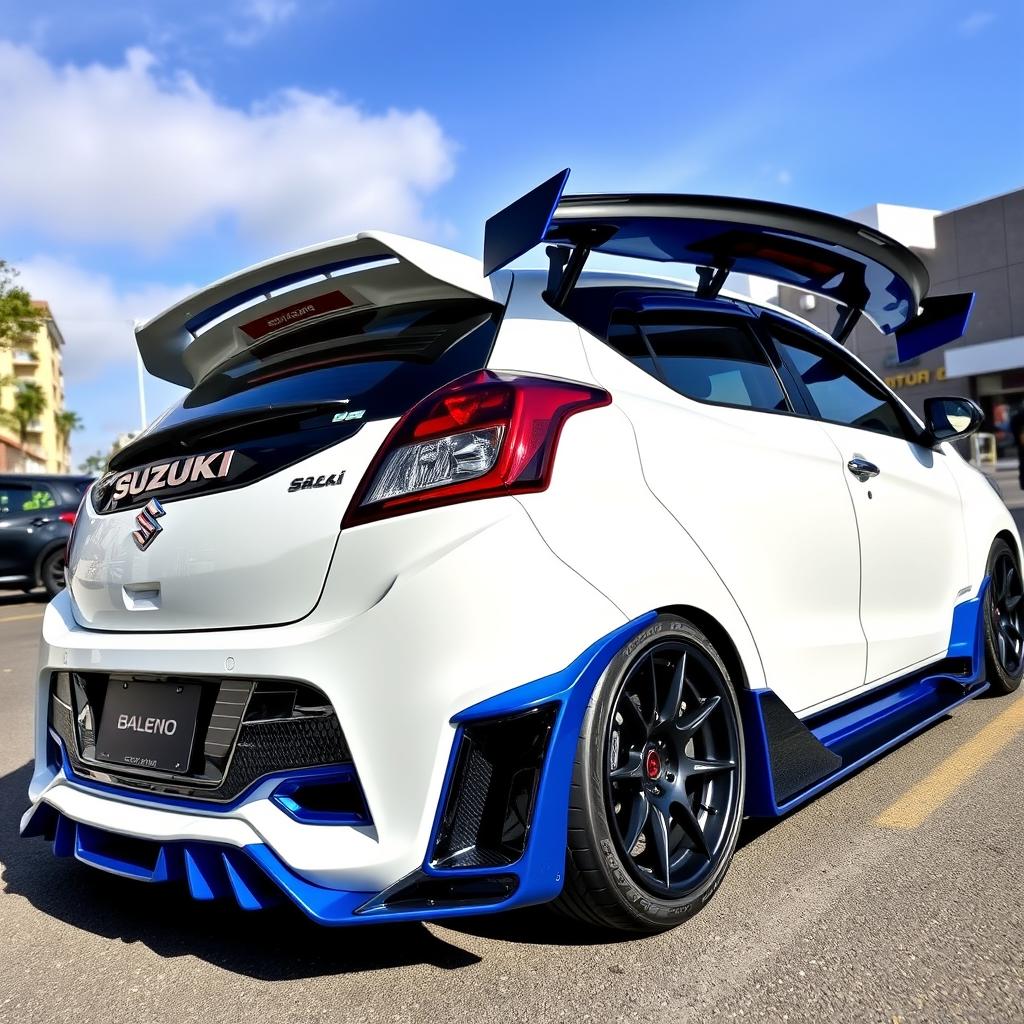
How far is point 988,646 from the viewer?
14.1 ft

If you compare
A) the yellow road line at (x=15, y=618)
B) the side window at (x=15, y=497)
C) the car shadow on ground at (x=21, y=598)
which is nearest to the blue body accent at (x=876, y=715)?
the yellow road line at (x=15, y=618)

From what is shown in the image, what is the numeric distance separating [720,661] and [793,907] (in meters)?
0.59

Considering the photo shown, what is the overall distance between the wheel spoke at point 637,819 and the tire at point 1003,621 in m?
2.49

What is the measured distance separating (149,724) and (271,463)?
65 cm

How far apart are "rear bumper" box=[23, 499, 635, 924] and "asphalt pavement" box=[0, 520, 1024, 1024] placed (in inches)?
9.6

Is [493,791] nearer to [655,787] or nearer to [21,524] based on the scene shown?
Result: [655,787]

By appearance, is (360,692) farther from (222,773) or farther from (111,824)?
(111,824)

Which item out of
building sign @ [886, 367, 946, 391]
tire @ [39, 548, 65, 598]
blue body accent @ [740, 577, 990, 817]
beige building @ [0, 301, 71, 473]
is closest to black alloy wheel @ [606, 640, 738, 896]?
blue body accent @ [740, 577, 990, 817]

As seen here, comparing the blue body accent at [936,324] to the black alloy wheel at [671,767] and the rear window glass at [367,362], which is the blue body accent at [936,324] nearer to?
the black alloy wheel at [671,767]

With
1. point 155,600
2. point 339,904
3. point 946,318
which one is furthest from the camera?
point 946,318

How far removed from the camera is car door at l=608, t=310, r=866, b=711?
8.35 ft

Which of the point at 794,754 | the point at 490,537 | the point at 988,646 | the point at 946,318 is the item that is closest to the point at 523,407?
the point at 490,537

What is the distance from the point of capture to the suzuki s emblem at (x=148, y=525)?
245cm

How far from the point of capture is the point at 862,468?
3330 millimetres
